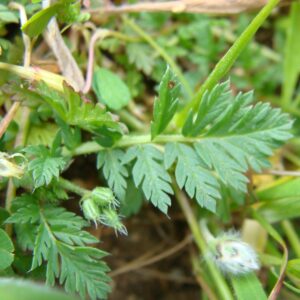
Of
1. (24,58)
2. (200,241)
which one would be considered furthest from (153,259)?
(24,58)

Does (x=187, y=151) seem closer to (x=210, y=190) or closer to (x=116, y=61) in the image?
(x=210, y=190)

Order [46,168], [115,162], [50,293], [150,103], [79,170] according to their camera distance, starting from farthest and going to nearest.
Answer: [150,103] < [79,170] < [115,162] < [46,168] < [50,293]

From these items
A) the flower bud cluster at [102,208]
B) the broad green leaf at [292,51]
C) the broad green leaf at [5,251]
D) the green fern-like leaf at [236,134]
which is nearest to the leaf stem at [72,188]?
the flower bud cluster at [102,208]

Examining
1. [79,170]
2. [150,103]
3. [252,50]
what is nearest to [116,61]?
[150,103]

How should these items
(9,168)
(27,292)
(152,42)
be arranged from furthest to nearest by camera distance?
(152,42) → (9,168) → (27,292)

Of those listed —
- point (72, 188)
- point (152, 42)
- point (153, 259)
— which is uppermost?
point (152, 42)

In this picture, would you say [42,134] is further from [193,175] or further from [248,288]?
[248,288]
